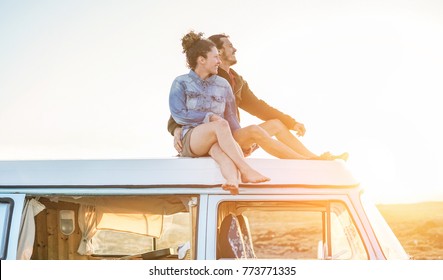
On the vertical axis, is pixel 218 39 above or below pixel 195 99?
above

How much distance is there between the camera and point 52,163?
18.1 feet

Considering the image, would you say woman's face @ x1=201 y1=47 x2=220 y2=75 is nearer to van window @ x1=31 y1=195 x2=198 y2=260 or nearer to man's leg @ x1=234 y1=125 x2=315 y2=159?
man's leg @ x1=234 y1=125 x2=315 y2=159

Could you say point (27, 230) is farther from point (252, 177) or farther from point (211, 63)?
point (211, 63)

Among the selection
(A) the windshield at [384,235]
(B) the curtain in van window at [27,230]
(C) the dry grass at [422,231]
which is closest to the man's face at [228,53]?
(A) the windshield at [384,235]

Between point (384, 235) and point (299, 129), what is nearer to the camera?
point (384, 235)

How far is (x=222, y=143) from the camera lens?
5.30 meters

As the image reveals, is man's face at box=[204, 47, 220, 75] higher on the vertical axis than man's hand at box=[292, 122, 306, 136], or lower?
higher

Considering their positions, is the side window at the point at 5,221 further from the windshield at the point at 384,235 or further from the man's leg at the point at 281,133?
the windshield at the point at 384,235

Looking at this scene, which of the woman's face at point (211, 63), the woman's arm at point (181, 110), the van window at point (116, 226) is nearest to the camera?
the van window at point (116, 226)

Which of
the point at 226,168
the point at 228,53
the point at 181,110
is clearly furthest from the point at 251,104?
the point at 226,168

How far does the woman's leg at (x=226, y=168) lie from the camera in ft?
16.5

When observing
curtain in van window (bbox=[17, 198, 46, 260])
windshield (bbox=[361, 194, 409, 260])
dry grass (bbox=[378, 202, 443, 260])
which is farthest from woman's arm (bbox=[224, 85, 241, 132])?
dry grass (bbox=[378, 202, 443, 260])

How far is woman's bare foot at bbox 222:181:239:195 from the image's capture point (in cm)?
501

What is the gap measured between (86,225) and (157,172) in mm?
1438
